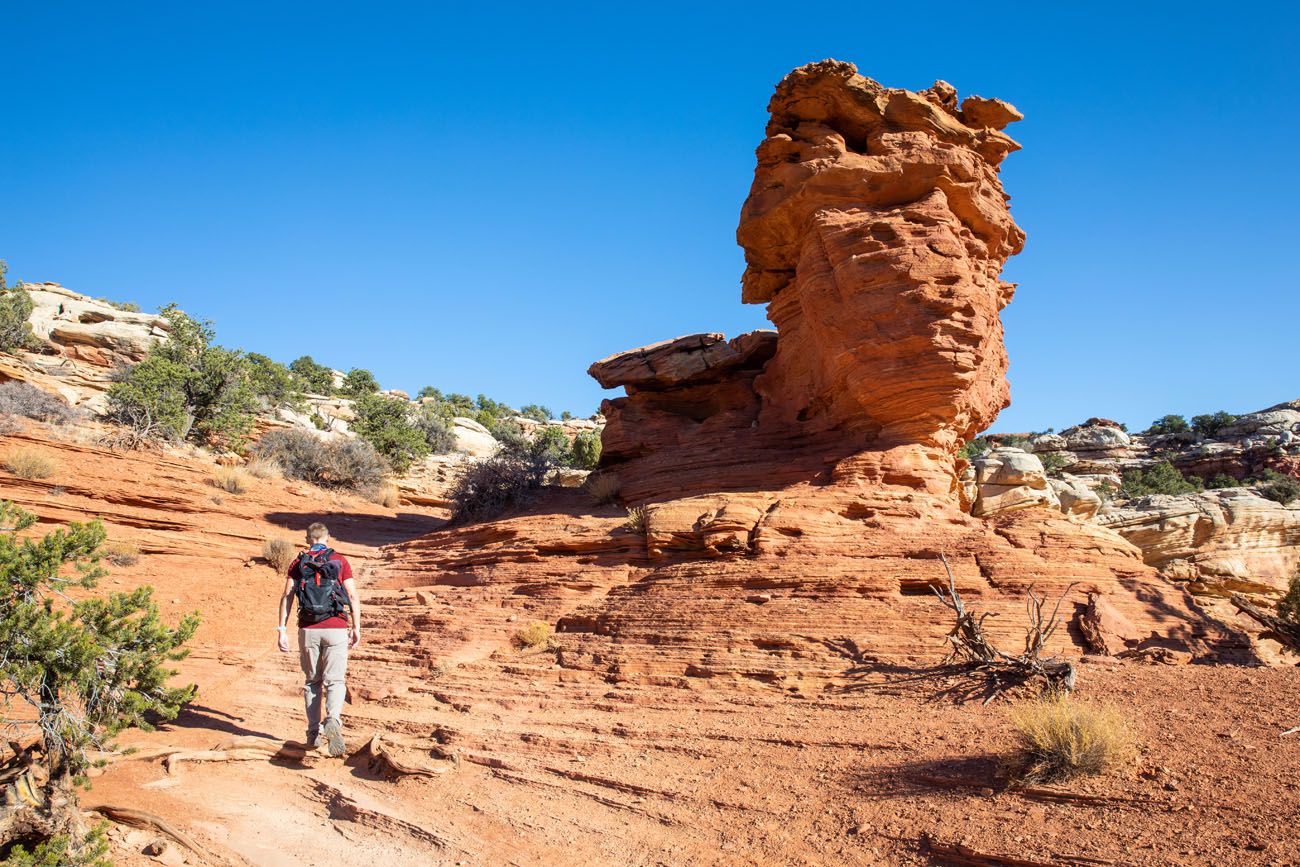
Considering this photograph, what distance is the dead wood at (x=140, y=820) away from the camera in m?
5.85

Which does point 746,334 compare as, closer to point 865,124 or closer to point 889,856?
point 865,124

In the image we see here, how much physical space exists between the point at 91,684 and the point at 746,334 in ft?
49.8

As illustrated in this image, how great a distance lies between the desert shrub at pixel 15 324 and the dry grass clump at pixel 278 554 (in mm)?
18207

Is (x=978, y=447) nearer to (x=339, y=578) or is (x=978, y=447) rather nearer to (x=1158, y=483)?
(x=1158, y=483)

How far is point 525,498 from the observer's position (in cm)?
1950

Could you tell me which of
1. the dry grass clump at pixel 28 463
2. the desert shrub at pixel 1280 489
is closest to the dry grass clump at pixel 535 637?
the dry grass clump at pixel 28 463

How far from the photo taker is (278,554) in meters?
15.3

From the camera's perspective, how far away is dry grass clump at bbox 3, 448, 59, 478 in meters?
14.7

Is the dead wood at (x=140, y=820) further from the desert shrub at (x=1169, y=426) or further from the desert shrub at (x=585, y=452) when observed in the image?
the desert shrub at (x=1169, y=426)

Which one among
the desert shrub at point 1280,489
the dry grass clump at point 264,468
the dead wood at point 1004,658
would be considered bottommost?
the dead wood at point 1004,658

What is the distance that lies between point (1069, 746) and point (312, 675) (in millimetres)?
6376

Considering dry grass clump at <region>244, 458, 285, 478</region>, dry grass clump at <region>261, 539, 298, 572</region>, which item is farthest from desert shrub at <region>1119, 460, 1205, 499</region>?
dry grass clump at <region>261, 539, 298, 572</region>

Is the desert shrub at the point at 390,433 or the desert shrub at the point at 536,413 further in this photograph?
the desert shrub at the point at 536,413

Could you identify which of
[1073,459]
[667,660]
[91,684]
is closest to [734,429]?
[667,660]
